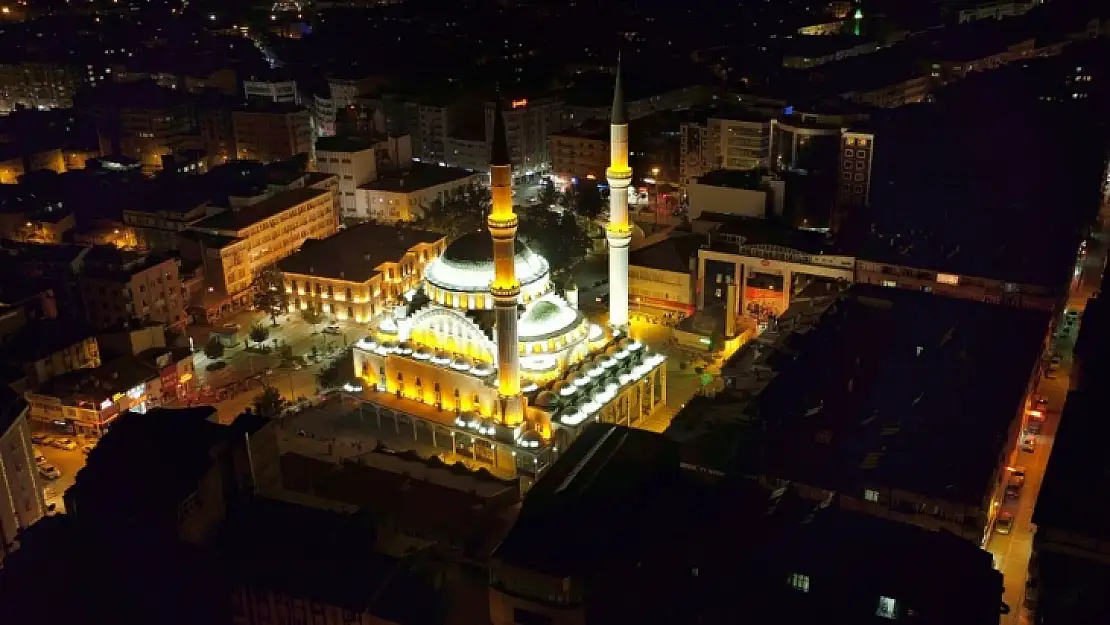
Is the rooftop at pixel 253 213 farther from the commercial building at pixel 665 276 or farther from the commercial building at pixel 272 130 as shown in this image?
the commercial building at pixel 665 276

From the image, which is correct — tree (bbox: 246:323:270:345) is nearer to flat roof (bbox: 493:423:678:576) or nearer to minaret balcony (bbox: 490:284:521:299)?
minaret balcony (bbox: 490:284:521:299)

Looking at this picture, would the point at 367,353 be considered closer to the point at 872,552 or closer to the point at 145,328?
the point at 145,328

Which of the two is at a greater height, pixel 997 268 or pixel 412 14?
pixel 412 14

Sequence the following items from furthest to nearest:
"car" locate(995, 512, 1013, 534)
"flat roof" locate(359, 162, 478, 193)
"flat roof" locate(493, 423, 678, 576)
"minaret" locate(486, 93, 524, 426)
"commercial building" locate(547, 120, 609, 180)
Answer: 1. "commercial building" locate(547, 120, 609, 180)
2. "flat roof" locate(359, 162, 478, 193)
3. "minaret" locate(486, 93, 524, 426)
4. "car" locate(995, 512, 1013, 534)
5. "flat roof" locate(493, 423, 678, 576)

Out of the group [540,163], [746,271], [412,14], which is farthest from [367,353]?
[412,14]

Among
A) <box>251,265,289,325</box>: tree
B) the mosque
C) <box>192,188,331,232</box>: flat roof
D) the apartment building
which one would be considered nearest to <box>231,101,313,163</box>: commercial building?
the apartment building

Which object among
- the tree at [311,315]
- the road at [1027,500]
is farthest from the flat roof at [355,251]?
the road at [1027,500]

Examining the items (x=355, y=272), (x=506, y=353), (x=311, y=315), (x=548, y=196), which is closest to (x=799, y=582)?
(x=506, y=353)

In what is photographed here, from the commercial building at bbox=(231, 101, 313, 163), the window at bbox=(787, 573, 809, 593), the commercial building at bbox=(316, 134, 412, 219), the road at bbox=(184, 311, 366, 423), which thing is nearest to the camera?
the window at bbox=(787, 573, 809, 593)
